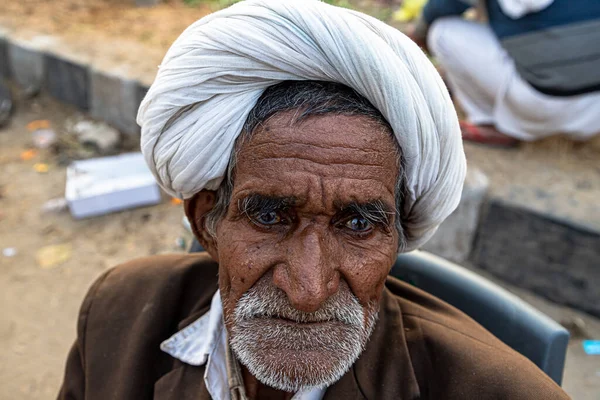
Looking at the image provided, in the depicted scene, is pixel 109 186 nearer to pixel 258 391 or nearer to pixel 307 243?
pixel 258 391

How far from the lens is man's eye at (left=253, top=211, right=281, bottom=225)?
1415 mm

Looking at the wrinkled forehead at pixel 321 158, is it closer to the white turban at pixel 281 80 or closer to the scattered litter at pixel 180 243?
the white turban at pixel 281 80

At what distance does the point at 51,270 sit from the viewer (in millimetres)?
3932

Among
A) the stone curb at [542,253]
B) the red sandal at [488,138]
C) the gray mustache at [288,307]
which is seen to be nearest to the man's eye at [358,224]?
the gray mustache at [288,307]

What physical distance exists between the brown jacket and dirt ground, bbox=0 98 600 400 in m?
1.58

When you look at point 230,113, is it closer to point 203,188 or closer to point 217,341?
point 203,188

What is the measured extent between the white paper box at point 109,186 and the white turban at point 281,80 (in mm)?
2906

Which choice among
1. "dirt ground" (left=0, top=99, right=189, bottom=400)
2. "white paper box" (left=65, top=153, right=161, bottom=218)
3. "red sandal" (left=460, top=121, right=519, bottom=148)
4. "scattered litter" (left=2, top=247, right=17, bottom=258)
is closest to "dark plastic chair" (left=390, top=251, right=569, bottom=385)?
Result: "dirt ground" (left=0, top=99, right=189, bottom=400)

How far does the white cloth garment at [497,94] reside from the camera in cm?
388

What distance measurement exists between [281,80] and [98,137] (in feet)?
14.4

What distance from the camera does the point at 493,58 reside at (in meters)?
4.10

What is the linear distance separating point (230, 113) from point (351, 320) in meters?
0.59

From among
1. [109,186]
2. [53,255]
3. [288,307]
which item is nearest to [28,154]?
[109,186]

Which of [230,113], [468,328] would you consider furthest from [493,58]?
[230,113]
